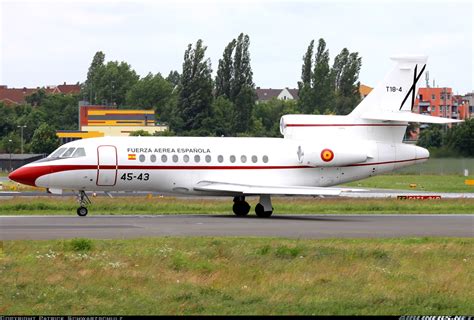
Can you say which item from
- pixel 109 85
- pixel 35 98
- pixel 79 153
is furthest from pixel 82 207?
pixel 35 98

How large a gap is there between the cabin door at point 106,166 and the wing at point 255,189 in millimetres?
3347

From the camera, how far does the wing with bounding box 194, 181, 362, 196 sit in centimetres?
3809

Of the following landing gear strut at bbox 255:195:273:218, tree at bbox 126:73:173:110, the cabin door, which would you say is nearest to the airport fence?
landing gear strut at bbox 255:195:273:218

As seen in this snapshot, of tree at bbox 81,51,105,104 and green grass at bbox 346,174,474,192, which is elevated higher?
tree at bbox 81,51,105,104

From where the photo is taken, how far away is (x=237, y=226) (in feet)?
109

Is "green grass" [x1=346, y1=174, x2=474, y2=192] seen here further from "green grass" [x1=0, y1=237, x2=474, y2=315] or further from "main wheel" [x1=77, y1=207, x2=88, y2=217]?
"green grass" [x1=0, y1=237, x2=474, y2=315]

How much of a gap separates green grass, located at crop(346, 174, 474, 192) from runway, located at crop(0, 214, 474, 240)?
3010cm

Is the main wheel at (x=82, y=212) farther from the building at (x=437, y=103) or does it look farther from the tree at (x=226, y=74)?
the building at (x=437, y=103)

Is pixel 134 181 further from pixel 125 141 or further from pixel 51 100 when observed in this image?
pixel 51 100

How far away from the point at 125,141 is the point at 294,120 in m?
7.24

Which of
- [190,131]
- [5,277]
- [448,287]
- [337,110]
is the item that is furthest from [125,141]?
[337,110]

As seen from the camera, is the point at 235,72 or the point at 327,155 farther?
the point at 235,72

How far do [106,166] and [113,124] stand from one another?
7618 centimetres

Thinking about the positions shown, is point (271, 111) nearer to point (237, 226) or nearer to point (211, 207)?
point (211, 207)
